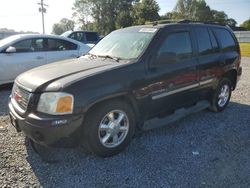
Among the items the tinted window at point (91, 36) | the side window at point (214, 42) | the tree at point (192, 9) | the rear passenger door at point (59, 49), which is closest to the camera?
the side window at point (214, 42)

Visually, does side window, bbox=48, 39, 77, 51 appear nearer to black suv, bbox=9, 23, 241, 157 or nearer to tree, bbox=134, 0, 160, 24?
black suv, bbox=9, 23, 241, 157

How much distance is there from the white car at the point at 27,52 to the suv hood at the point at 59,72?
384 centimetres

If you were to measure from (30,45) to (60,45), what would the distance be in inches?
36.8

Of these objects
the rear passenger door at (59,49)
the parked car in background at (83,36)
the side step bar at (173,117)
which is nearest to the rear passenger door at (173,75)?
the side step bar at (173,117)

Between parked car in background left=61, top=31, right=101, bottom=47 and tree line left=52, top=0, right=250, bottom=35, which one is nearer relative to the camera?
parked car in background left=61, top=31, right=101, bottom=47

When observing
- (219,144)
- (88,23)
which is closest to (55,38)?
(219,144)

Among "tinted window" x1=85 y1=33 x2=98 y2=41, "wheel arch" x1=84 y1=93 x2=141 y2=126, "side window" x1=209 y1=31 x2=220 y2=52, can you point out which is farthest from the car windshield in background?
"tinted window" x1=85 y1=33 x2=98 y2=41

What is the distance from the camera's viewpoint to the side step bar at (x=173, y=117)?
4400 millimetres

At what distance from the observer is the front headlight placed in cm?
345

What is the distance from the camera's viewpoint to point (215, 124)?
5336 millimetres

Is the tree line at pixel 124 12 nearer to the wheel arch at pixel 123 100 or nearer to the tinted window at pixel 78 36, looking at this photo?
the tinted window at pixel 78 36

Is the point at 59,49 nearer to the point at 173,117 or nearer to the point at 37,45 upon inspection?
the point at 37,45

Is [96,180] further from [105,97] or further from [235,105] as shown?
[235,105]

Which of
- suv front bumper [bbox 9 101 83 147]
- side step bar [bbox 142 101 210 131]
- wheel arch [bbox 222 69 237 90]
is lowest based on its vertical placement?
side step bar [bbox 142 101 210 131]
